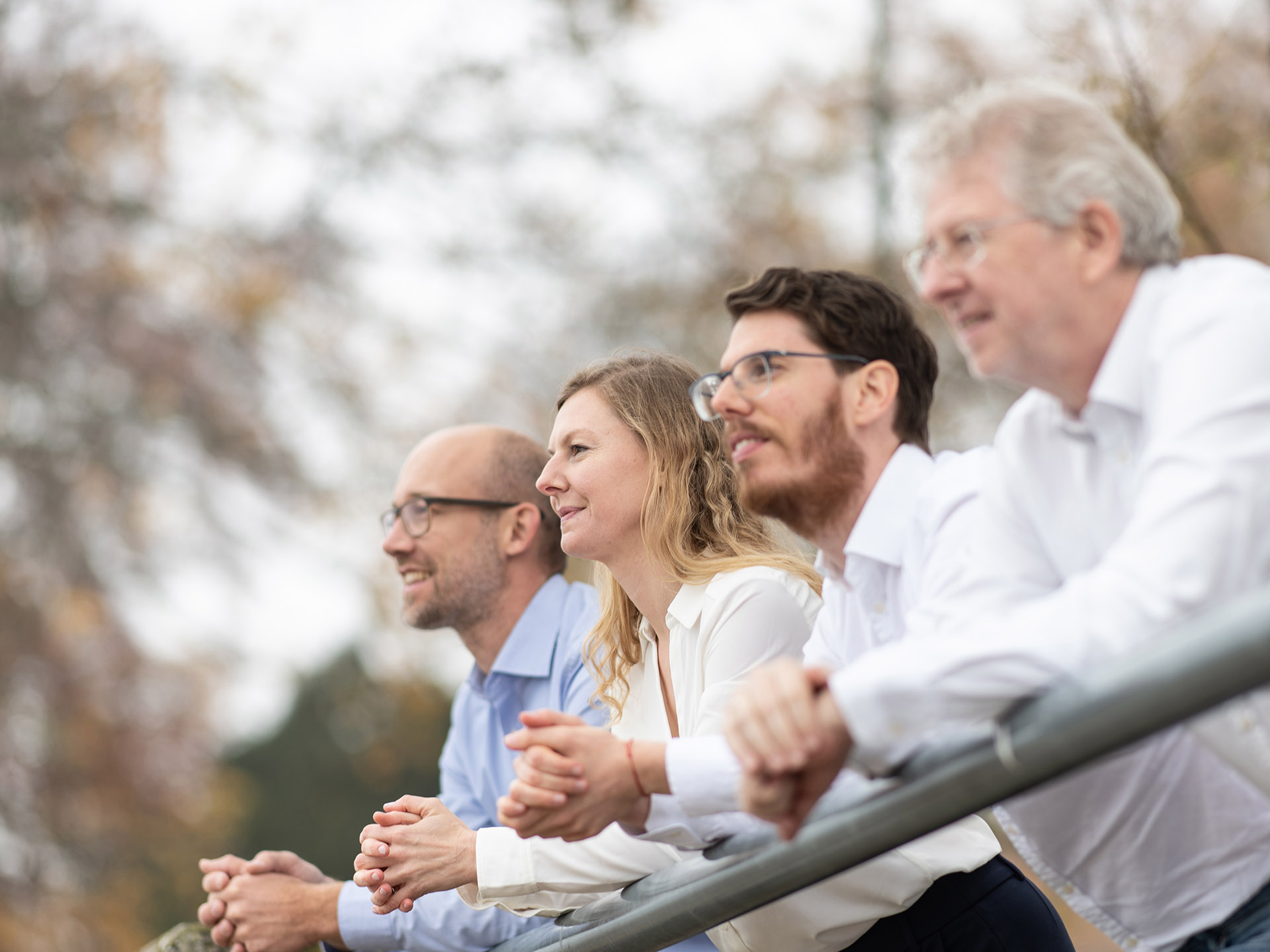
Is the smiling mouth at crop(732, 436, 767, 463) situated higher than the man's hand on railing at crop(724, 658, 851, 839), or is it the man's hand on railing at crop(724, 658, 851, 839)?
the smiling mouth at crop(732, 436, 767, 463)

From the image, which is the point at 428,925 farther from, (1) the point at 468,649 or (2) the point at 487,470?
(2) the point at 487,470

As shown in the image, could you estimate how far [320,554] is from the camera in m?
13.0

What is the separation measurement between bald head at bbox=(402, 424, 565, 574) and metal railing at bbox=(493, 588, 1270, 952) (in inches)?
83.8

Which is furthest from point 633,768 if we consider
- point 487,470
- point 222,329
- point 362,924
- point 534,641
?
point 222,329

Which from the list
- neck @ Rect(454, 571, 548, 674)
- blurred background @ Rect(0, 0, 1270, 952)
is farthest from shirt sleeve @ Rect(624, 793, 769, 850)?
blurred background @ Rect(0, 0, 1270, 952)

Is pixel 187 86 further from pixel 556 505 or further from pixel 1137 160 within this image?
pixel 1137 160

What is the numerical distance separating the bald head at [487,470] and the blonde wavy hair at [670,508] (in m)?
0.84

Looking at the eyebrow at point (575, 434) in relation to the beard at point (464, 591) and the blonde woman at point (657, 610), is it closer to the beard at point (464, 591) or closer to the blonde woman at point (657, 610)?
the blonde woman at point (657, 610)

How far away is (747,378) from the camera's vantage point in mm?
2332

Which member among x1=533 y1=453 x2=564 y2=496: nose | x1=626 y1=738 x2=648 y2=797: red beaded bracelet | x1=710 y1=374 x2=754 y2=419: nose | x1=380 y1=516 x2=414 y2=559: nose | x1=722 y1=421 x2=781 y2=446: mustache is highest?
x1=380 y1=516 x2=414 y2=559: nose

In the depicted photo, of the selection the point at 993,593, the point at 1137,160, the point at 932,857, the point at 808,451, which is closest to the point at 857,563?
the point at 808,451

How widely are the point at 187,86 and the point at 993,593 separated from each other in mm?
12063

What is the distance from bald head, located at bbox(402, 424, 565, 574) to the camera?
4109mm

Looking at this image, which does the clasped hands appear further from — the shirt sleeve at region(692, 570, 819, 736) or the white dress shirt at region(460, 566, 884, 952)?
the shirt sleeve at region(692, 570, 819, 736)
